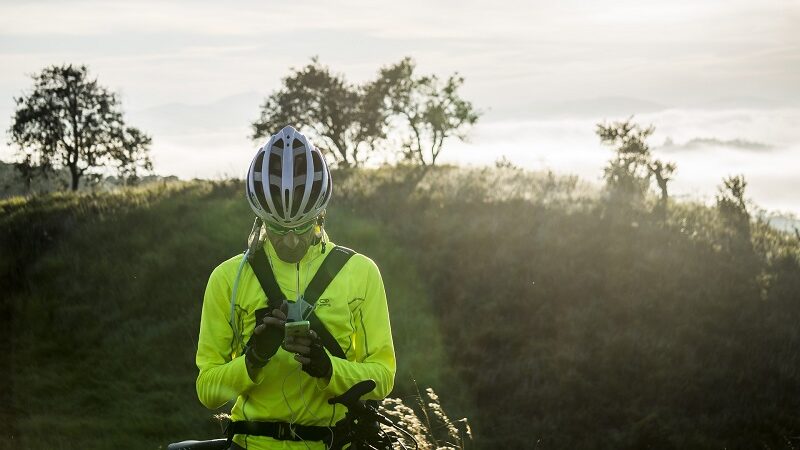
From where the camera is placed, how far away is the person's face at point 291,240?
4.30 m

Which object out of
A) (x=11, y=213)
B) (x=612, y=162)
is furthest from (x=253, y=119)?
(x=612, y=162)

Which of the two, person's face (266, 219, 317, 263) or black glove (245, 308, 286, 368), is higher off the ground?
person's face (266, 219, 317, 263)

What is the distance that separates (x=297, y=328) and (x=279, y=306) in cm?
46

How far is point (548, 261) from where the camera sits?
18.7 metres

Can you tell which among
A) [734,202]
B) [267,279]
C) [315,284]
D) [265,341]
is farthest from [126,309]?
[734,202]

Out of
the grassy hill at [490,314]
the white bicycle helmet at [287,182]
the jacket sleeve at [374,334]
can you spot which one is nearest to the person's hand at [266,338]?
the jacket sleeve at [374,334]

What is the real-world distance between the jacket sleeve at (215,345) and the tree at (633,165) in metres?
20.1

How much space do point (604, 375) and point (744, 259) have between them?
23.1 feet

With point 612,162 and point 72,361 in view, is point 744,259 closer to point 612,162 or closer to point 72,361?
point 612,162

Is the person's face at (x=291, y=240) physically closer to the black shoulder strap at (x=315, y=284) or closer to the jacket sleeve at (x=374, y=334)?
the black shoulder strap at (x=315, y=284)

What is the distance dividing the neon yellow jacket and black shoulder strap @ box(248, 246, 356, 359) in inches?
1.9

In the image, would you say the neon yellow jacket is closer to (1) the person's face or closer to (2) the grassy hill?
(1) the person's face

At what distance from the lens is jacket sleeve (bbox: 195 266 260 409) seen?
13.7ft

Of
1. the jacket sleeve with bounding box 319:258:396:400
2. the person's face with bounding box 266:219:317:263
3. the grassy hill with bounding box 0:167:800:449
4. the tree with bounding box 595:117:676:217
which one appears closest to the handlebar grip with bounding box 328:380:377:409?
the jacket sleeve with bounding box 319:258:396:400
